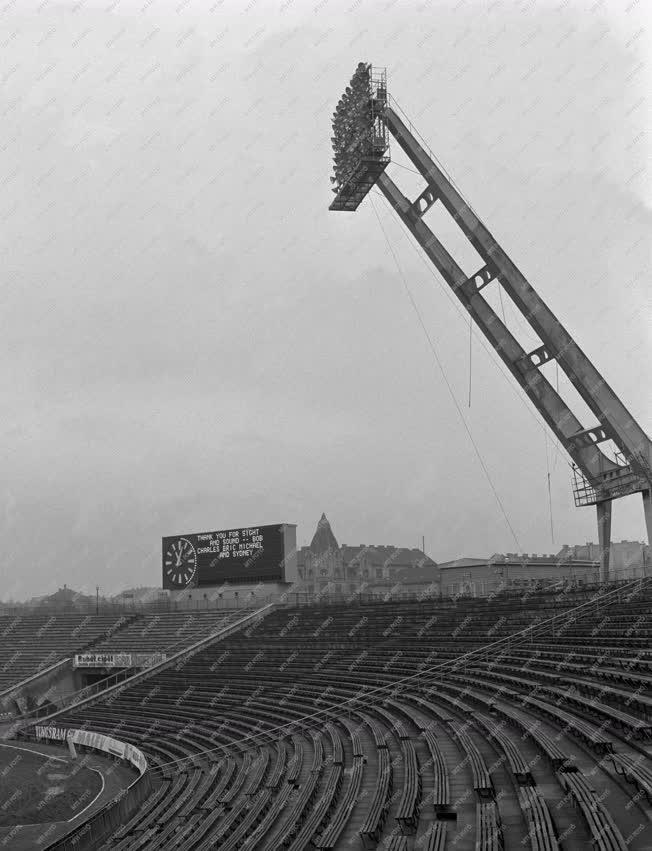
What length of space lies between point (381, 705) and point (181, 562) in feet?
102

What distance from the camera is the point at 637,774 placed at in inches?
410

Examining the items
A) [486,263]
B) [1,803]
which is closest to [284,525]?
[486,263]

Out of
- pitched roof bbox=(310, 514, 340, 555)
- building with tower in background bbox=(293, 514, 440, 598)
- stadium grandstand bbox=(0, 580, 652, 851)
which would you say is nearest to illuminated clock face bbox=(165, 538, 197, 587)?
stadium grandstand bbox=(0, 580, 652, 851)

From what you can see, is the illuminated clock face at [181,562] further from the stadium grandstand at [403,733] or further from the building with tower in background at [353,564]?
the building with tower in background at [353,564]

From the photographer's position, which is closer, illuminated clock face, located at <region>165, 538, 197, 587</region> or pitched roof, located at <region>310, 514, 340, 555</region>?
illuminated clock face, located at <region>165, 538, 197, 587</region>

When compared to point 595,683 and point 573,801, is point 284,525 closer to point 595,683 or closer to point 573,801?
point 595,683

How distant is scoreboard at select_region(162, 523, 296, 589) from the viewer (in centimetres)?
4850

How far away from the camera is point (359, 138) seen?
3597 centimetres

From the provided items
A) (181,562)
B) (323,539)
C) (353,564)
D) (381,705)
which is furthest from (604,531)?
(323,539)

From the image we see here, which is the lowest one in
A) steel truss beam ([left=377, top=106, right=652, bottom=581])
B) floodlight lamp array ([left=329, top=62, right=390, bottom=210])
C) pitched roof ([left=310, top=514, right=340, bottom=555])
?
steel truss beam ([left=377, top=106, right=652, bottom=581])

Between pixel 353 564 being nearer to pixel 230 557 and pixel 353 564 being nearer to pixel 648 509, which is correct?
pixel 230 557

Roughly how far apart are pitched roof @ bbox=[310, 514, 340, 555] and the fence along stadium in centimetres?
9219

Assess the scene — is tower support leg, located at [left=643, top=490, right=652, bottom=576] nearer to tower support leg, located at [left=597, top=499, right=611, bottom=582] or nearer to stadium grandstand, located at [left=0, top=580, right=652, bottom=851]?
tower support leg, located at [left=597, top=499, right=611, bottom=582]

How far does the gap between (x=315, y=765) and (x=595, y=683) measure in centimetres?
612
